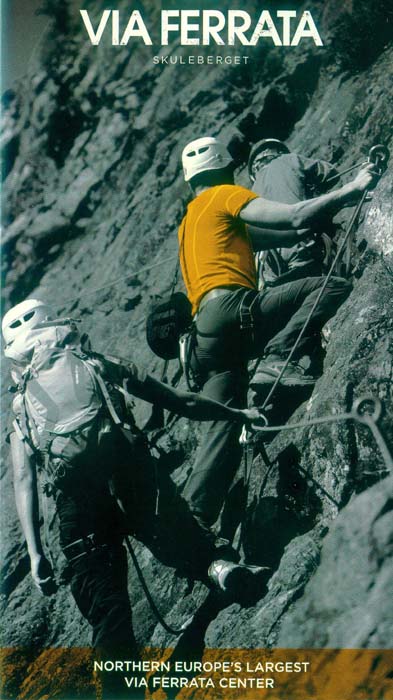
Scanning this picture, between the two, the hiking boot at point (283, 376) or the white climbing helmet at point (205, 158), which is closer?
the hiking boot at point (283, 376)

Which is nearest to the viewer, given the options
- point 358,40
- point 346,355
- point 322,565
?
point 322,565

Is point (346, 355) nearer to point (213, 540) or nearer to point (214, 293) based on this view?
point (214, 293)

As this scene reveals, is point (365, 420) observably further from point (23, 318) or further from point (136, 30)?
point (136, 30)

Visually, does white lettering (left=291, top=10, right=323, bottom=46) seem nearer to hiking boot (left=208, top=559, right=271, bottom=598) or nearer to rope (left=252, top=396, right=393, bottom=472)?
rope (left=252, top=396, right=393, bottom=472)

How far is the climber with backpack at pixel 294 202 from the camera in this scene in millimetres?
5316

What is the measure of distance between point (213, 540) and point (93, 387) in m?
1.14

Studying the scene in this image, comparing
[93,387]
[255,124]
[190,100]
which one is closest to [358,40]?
[255,124]

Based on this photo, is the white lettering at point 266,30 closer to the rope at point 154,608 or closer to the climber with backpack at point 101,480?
the climber with backpack at point 101,480

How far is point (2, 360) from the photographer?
7047 millimetres

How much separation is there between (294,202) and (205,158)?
2.23 feet

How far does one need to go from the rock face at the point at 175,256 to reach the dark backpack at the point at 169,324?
1.77 feet

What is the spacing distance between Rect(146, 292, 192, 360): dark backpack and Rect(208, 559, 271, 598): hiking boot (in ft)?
4.93

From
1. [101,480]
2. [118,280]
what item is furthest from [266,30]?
[101,480]

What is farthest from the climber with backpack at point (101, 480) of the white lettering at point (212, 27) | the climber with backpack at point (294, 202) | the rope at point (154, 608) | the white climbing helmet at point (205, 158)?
the white lettering at point (212, 27)
